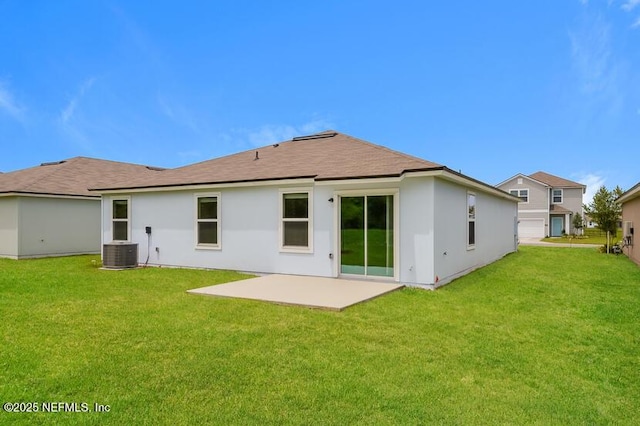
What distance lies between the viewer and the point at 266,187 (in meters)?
10.6

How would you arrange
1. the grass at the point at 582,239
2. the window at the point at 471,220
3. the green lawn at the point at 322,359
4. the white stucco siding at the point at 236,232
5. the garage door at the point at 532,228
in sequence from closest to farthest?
the green lawn at the point at 322,359
the white stucco siding at the point at 236,232
the window at the point at 471,220
the grass at the point at 582,239
the garage door at the point at 532,228

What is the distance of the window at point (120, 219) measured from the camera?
13.4 m

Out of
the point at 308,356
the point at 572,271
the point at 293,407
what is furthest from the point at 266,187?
the point at 572,271

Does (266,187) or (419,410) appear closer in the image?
(419,410)

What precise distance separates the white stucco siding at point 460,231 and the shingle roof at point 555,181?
28297 mm

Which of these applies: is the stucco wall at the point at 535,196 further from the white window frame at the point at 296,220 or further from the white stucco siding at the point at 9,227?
the white stucco siding at the point at 9,227

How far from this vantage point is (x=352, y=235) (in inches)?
371

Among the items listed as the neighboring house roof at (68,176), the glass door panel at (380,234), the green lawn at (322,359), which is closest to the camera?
the green lawn at (322,359)

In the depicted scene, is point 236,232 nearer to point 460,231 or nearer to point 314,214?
point 314,214

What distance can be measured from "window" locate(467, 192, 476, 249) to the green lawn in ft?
12.9

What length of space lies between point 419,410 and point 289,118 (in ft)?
54.4

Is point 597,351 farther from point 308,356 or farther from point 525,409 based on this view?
point 308,356

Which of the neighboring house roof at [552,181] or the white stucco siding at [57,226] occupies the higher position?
the neighboring house roof at [552,181]

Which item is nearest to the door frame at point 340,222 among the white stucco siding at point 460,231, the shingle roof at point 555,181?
the white stucco siding at point 460,231
